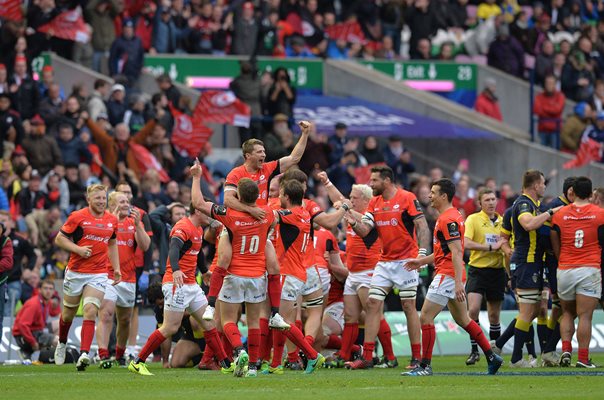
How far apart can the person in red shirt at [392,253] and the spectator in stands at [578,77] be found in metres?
17.8

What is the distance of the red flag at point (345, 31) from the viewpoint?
36969mm

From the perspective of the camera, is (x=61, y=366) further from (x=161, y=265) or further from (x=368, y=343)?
(x=368, y=343)

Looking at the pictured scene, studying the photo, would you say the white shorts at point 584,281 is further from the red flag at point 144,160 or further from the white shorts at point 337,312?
the red flag at point 144,160

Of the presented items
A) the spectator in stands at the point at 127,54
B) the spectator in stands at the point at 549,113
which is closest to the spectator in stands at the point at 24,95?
the spectator in stands at the point at 127,54

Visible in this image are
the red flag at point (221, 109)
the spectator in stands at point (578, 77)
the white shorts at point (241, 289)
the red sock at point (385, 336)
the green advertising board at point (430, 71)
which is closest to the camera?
the white shorts at point (241, 289)

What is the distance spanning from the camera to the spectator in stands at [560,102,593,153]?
34688 mm

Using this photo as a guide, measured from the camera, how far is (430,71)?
36.7 meters

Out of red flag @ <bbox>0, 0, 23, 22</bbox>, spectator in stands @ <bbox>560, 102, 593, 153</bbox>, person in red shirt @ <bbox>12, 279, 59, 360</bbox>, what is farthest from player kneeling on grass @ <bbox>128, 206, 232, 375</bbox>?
spectator in stands @ <bbox>560, 102, 593, 153</bbox>

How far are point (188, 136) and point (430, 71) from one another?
9811 millimetres

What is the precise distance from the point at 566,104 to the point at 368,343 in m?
18.6

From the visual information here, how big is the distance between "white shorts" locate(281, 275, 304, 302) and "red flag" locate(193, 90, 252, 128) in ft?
39.0

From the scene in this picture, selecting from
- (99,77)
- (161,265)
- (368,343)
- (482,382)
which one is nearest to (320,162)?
(99,77)

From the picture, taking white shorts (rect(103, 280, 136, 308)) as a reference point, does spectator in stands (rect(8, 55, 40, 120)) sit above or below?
above

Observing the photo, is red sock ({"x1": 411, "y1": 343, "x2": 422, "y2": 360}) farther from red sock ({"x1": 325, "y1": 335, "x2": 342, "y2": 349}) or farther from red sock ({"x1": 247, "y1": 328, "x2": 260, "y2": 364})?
red sock ({"x1": 247, "y1": 328, "x2": 260, "y2": 364})
